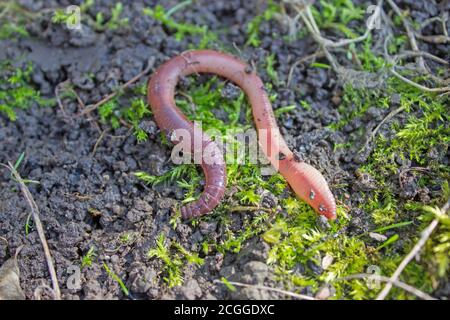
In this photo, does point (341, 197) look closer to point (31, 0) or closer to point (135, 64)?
point (135, 64)

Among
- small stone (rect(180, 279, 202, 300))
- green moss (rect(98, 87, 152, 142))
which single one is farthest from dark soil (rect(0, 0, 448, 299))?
green moss (rect(98, 87, 152, 142))

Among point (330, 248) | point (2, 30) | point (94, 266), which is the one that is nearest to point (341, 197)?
point (330, 248)

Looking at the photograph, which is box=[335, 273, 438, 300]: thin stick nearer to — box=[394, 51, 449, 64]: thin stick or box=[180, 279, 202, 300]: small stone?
box=[180, 279, 202, 300]: small stone

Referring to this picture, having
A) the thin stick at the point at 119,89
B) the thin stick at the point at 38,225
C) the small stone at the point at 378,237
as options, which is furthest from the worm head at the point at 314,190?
the thin stick at the point at 38,225

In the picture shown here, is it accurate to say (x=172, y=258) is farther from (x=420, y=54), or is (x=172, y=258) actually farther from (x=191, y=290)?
(x=420, y=54)

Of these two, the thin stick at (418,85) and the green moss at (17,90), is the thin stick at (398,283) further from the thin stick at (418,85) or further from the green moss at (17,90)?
the green moss at (17,90)

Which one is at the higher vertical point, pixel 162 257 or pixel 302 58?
pixel 302 58
